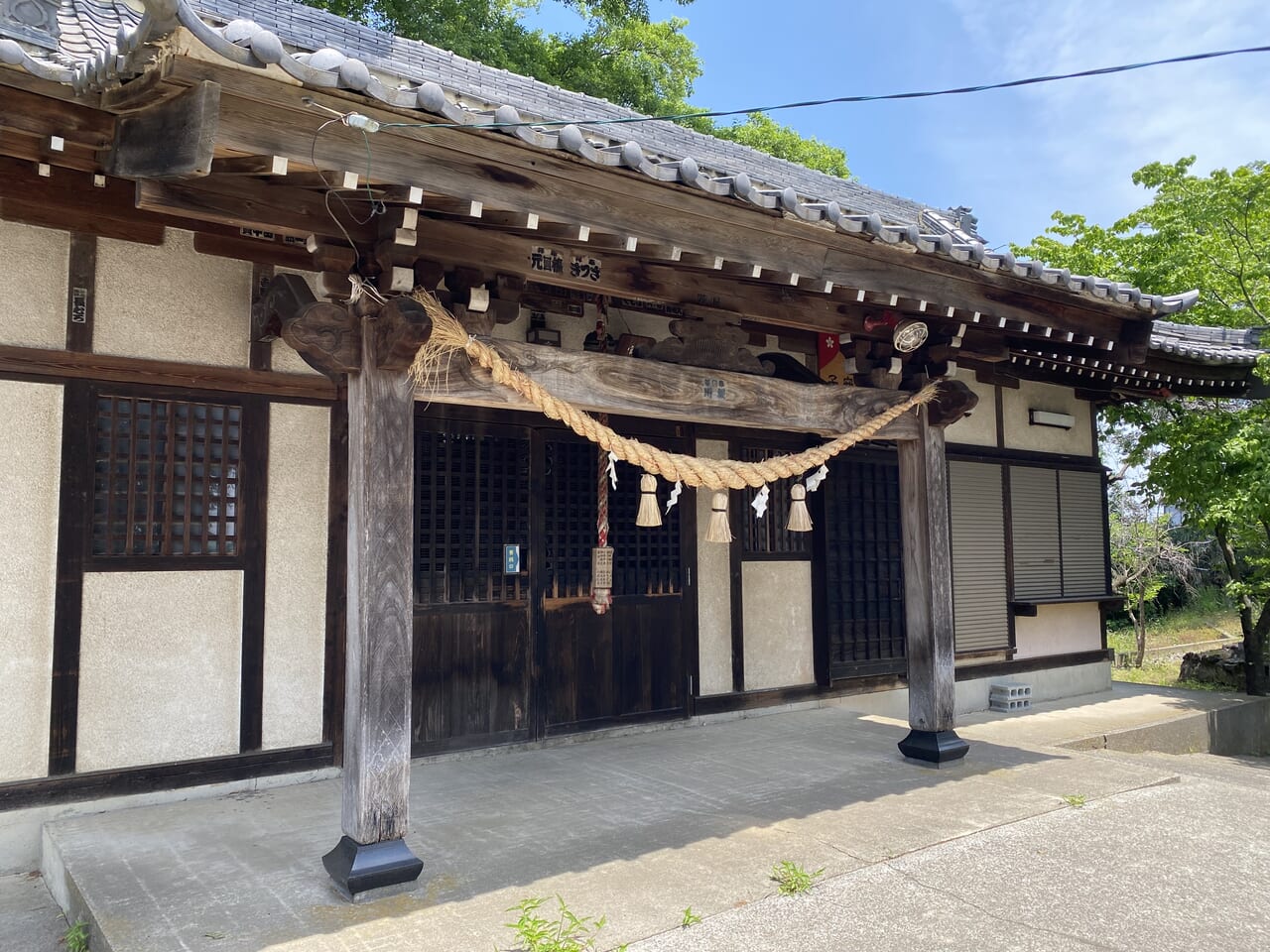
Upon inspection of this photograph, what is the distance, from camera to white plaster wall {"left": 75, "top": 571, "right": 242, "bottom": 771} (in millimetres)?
4320

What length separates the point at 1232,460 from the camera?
8477 millimetres

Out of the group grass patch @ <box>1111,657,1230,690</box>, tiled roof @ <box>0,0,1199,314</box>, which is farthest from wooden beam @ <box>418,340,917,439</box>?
grass patch @ <box>1111,657,1230,690</box>

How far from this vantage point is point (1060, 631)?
913 centimetres

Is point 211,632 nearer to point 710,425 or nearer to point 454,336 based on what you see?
point 454,336

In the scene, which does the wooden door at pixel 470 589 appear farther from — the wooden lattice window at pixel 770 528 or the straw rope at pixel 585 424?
the wooden lattice window at pixel 770 528

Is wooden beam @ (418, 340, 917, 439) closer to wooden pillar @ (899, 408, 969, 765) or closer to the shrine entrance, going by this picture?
wooden pillar @ (899, 408, 969, 765)

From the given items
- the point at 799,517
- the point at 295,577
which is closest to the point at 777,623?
the point at 799,517

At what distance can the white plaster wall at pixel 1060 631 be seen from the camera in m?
8.77

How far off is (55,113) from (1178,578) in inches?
835

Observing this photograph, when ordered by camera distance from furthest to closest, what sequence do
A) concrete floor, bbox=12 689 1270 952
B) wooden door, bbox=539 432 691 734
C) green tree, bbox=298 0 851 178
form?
1. green tree, bbox=298 0 851 178
2. wooden door, bbox=539 432 691 734
3. concrete floor, bbox=12 689 1270 952

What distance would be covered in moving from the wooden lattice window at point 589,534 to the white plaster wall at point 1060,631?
441 cm

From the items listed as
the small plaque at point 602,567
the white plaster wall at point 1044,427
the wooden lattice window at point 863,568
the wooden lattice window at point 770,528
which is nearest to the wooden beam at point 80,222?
the small plaque at point 602,567

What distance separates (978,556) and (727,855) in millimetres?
5469

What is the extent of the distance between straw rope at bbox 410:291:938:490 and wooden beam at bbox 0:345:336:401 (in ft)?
5.48
